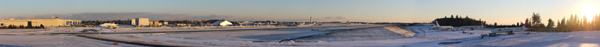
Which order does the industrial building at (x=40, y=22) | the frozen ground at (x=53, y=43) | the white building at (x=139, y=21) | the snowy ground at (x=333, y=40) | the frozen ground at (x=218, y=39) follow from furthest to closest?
the industrial building at (x=40, y=22) → the white building at (x=139, y=21) → the frozen ground at (x=218, y=39) → the snowy ground at (x=333, y=40) → the frozen ground at (x=53, y=43)

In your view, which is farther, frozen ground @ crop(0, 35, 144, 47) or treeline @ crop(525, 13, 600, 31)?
treeline @ crop(525, 13, 600, 31)

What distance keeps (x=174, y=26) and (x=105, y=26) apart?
200 inches

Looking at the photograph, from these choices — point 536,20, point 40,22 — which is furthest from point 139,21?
point 536,20

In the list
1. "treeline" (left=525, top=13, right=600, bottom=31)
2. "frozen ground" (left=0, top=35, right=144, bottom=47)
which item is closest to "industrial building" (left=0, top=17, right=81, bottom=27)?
"frozen ground" (left=0, top=35, right=144, bottom=47)

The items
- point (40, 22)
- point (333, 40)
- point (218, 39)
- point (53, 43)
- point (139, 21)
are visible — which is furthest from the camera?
point (40, 22)

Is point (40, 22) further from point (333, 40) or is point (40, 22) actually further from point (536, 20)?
point (536, 20)

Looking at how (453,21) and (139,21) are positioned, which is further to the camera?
(453,21)

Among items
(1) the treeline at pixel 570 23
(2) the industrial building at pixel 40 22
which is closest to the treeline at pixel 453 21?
(1) the treeline at pixel 570 23

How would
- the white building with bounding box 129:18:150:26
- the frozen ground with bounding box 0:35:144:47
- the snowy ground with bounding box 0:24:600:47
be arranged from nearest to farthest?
1. the frozen ground with bounding box 0:35:144:47
2. the snowy ground with bounding box 0:24:600:47
3. the white building with bounding box 129:18:150:26

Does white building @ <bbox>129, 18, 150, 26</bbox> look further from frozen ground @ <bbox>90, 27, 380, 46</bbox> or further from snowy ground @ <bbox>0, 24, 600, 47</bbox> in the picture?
snowy ground @ <bbox>0, 24, 600, 47</bbox>

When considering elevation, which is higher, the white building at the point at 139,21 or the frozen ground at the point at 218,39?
the white building at the point at 139,21

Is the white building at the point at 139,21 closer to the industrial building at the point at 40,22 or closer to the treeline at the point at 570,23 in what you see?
the industrial building at the point at 40,22

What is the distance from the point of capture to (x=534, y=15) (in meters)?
32.8

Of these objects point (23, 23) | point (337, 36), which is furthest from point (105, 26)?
point (337, 36)
